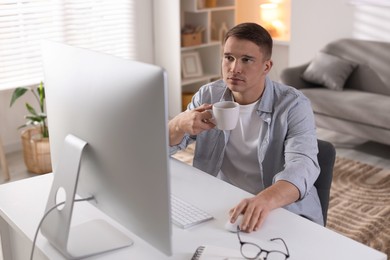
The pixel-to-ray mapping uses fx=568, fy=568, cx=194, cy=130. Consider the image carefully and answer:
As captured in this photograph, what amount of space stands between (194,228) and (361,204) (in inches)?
77.4

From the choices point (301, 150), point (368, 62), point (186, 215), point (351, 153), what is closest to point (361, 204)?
point (351, 153)

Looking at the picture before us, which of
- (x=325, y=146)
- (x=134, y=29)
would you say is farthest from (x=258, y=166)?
(x=134, y=29)

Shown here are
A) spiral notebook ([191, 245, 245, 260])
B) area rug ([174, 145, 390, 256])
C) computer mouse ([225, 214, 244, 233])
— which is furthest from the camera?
area rug ([174, 145, 390, 256])

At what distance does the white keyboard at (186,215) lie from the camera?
1575 mm

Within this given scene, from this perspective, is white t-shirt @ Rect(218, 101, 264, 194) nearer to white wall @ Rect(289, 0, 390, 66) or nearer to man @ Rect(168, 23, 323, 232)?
man @ Rect(168, 23, 323, 232)

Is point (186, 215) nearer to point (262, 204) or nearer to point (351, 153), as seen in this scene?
point (262, 204)

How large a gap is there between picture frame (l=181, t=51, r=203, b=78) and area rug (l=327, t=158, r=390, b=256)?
1.68 metres

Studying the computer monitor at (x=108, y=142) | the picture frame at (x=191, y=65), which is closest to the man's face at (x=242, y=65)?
the computer monitor at (x=108, y=142)

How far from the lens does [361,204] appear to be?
3.27 metres

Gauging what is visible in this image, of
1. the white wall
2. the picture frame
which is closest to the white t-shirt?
the white wall

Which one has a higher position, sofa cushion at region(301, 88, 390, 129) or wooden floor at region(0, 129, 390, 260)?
sofa cushion at region(301, 88, 390, 129)

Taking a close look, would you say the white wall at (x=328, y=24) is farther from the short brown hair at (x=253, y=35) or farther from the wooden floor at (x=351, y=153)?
the short brown hair at (x=253, y=35)

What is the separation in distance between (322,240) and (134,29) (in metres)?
3.63

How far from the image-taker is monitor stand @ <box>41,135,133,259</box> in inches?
55.6
